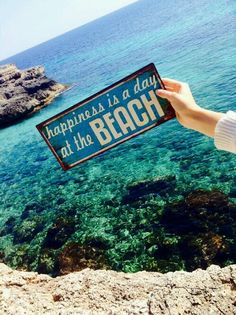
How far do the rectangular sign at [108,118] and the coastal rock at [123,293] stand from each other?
2.71m

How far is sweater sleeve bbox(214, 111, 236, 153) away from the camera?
7.47 feet

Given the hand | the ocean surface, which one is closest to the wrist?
the hand

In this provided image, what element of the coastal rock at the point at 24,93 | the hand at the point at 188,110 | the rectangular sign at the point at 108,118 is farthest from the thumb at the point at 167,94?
the coastal rock at the point at 24,93

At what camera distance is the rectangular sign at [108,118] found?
3.40 m

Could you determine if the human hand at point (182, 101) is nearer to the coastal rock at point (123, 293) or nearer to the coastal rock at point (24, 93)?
the coastal rock at point (123, 293)

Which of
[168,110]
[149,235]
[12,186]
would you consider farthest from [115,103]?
[12,186]

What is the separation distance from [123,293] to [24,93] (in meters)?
50.4

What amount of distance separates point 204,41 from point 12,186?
128ft

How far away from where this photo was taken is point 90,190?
1969 cm

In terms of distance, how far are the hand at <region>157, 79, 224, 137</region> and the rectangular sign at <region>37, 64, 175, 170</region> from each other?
0.46 ft

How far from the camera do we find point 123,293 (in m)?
6.09

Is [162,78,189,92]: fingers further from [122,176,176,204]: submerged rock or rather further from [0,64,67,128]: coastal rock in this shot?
[0,64,67,128]: coastal rock

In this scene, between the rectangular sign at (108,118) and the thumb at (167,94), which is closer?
the thumb at (167,94)

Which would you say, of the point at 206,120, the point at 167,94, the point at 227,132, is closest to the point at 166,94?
the point at 167,94
